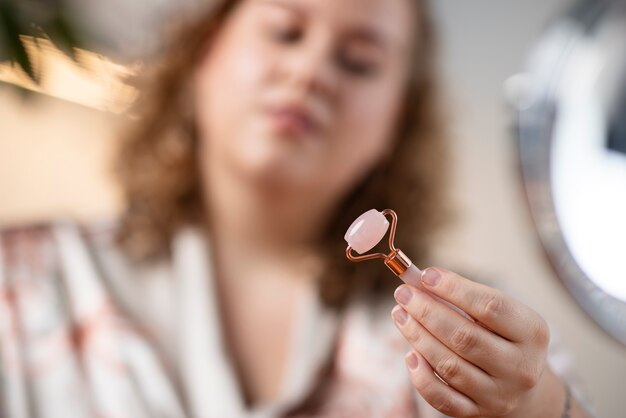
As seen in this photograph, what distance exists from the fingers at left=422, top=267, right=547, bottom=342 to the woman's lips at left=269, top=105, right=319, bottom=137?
407 mm

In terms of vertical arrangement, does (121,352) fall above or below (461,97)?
above

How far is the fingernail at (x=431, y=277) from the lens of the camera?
13.2 inches

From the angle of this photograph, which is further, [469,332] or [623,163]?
[623,163]

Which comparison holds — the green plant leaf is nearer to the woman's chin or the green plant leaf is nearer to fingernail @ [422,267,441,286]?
fingernail @ [422,267,441,286]

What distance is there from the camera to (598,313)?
94cm

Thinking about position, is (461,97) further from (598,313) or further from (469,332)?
(469,332)

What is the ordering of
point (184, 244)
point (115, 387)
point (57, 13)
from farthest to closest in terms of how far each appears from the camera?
point (184, 244), point (115, 387), point (57, 13)

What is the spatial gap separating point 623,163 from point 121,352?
2.48 ft

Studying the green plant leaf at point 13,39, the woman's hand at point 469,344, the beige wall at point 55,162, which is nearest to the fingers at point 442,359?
the woman's hand at point 469,344

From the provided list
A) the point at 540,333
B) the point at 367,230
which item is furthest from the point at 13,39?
the point at 540,333

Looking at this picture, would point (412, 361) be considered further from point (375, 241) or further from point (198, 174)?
point (198, 174)

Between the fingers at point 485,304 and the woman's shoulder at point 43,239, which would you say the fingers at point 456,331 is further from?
the woman's shoulder at point 43,239

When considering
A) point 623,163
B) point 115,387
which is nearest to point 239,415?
point 115,387

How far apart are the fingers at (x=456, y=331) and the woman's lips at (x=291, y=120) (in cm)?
41
